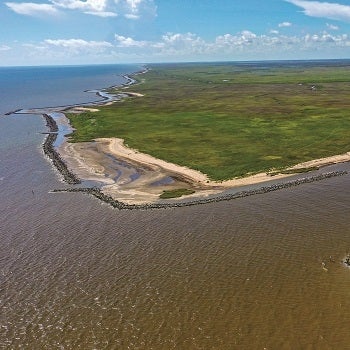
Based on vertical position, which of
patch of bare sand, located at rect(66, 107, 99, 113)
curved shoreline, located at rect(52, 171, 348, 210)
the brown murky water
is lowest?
the brown murky water

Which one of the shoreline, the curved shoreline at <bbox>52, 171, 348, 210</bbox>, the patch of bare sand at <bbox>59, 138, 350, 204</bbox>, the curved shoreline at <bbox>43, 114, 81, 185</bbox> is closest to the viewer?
the curved shoreline at <bbox>52, 171, 348, 210</bbox>

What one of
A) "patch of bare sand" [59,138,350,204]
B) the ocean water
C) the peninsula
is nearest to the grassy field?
the peninsula

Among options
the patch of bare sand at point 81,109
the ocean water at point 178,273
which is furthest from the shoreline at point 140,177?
the patch of bare sand at point 81,109

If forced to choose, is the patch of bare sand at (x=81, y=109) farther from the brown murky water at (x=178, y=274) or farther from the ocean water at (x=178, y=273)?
the brown murky water at (x=178, y=274)

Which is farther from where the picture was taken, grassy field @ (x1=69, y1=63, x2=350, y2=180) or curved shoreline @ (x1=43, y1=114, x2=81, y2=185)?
grassy field @ (x1=69, y1=63, x2=350, y2=180)

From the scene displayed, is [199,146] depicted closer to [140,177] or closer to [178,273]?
[140,177]

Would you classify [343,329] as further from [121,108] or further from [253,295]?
[121,108]

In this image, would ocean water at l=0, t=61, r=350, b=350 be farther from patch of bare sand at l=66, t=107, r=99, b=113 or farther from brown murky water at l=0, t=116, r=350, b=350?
patch of bare sand at l=66, t=107, r=99, b=113
